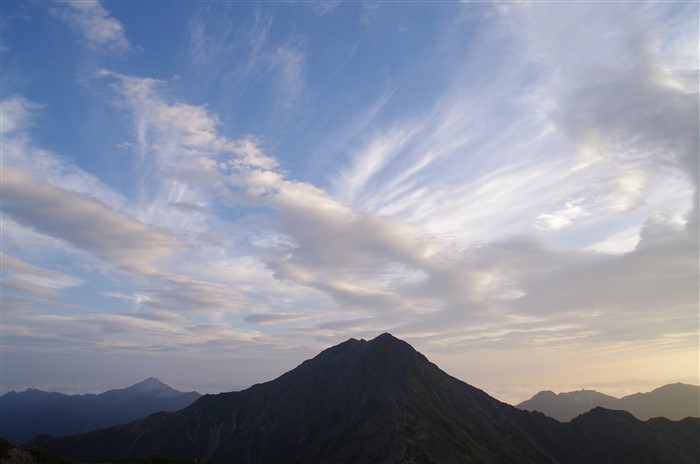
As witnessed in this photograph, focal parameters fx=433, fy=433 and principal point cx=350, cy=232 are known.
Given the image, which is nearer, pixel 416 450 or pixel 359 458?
pixel 416 450

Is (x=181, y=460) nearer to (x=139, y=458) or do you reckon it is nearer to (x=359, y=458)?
(x=139, y=458)

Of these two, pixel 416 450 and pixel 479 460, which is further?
pixel 479 460

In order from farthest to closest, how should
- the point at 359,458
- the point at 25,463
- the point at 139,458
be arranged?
1. the point at 359,458
2. the point at 139,458
3. the point at 25,463

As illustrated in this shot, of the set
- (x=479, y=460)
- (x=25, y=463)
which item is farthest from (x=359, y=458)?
(x=25, y=463)

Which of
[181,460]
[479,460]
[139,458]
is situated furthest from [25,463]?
[479,460]

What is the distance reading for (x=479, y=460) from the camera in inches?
7682

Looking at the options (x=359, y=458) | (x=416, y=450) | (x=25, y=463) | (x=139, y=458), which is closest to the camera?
(x=25, y=463)

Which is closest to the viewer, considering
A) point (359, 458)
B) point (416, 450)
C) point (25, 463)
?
point (25, 463)

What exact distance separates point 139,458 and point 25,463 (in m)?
33.1

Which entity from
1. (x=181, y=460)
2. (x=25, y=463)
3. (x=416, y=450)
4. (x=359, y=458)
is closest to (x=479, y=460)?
(x=416, y=450)

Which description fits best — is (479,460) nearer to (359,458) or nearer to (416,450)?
(416,450)

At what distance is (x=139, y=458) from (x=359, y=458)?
106553mm

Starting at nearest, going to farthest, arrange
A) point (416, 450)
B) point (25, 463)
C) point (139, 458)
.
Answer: point (25, 463) < point (139, 458) < point (416, 450)

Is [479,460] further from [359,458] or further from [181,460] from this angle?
[181,460]
